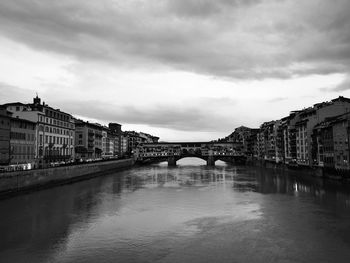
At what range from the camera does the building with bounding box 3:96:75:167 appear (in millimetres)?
63062

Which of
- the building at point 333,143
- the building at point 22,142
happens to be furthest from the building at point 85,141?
the building at point 333,143

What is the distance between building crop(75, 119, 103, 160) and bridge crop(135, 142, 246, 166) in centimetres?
2687

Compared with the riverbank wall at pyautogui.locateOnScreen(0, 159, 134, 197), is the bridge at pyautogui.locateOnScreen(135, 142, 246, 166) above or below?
above

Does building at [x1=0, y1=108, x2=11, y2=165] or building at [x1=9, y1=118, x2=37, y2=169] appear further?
building at [x1=9, y1=118, x2=37, y2=169]

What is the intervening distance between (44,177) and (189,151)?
93.2m

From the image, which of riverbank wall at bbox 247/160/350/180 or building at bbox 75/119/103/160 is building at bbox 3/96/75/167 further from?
riverbank wall at bbox 247/160/350/180

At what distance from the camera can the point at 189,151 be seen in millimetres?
138750

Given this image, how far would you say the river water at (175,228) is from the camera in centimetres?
1956

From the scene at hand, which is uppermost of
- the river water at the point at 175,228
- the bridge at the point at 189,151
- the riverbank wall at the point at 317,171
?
the bridge at the point at 189,151

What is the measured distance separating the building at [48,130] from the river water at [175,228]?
78.6 ft

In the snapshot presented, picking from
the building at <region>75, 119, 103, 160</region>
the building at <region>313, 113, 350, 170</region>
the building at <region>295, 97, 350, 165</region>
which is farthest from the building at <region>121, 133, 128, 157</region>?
the building at <region>313, 113, 350, 170</region>

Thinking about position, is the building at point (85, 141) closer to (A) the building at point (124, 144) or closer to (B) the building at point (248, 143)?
(A) the building at point (124, 144)

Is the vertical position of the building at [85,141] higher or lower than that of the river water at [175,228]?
higher

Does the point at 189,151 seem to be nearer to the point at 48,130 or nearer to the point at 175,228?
the point at 48,130
